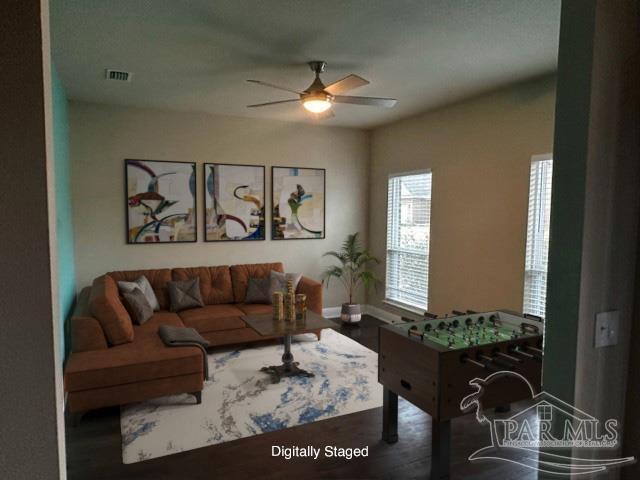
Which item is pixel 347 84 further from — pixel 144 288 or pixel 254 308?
pixel 144 288

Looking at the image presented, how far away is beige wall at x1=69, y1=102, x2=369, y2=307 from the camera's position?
473 cm

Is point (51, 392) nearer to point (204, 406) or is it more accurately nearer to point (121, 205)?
point (204, 406)

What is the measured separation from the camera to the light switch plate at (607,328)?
1336 mm

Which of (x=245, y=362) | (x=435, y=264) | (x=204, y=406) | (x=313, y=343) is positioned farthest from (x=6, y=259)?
(x=435, y=264)

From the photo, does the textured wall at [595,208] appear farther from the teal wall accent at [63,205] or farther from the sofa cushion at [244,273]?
the sofa cushion at [244,273]

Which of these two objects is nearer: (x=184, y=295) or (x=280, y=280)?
(x=184, y=295)

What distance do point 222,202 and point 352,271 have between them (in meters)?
2.20

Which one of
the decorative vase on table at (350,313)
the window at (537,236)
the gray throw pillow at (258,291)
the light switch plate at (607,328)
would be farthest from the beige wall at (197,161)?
the light switch plate at (607,328)

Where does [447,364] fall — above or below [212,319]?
above

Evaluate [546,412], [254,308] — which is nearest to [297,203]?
[254,308]

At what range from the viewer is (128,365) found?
308cm

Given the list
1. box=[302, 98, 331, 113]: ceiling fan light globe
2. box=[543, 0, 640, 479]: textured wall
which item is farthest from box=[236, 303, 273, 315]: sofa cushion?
box=[543, 0, 640, 479]: textured wall

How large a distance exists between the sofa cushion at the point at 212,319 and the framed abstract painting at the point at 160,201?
1076mm

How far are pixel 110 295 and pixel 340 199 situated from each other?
3527mm
